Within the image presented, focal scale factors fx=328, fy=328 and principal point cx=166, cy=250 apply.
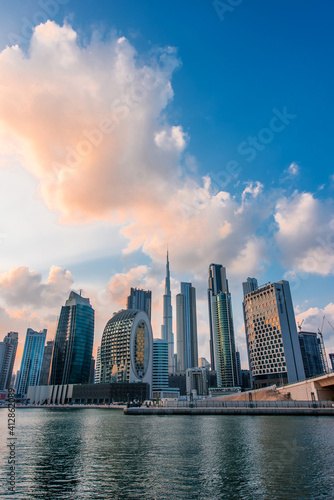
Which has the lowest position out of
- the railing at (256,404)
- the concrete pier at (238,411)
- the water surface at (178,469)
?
the water surface at (178,469)

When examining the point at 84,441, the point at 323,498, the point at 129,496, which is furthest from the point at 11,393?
the point at 323,498

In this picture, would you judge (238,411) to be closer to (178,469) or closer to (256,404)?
(256,404)

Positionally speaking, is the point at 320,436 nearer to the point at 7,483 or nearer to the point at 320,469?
the point at 320,469

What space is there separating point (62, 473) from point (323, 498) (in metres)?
21.1

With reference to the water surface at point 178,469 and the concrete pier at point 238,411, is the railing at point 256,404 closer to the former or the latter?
the concrete pier at point 238,411

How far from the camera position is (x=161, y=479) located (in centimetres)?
2619

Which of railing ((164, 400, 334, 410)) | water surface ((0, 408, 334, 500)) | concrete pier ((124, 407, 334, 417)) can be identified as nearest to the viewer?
water surface ((0, 408, 334, 500))

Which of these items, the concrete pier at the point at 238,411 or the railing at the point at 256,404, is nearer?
the concrete pier at the point at 238,411

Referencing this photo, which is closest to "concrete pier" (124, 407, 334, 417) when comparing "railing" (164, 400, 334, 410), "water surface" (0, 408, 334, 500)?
"railing" (164, 400, 334, 410)

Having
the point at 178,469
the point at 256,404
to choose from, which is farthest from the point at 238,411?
the point at 178,469

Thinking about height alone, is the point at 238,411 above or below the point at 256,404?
below

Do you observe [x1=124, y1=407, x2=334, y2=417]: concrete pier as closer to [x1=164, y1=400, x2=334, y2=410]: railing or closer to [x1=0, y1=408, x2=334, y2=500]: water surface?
[x1=164, y1=400, x2=334, y2=410]: railing

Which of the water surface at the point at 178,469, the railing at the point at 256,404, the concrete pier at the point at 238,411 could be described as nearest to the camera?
the water surface at the point at 178,469

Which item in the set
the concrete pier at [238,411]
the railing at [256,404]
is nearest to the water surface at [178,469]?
the concrete pier at [238,411]
